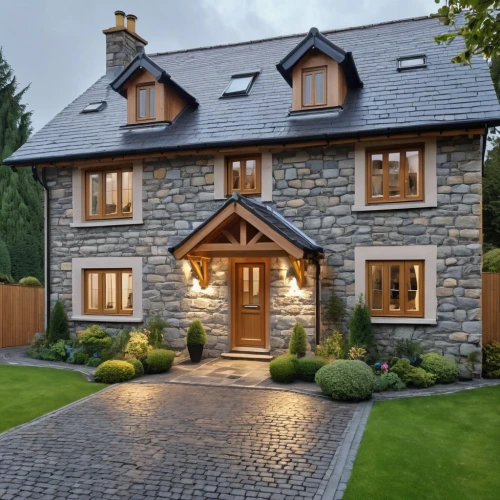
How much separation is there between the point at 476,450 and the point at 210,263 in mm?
7904

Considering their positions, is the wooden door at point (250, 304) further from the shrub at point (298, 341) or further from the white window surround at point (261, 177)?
the white window surround at point (261, 177)

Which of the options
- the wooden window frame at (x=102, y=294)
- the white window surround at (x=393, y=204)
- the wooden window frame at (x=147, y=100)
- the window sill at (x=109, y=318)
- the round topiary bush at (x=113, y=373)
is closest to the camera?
the round topiary bush at (x=113, y=373)

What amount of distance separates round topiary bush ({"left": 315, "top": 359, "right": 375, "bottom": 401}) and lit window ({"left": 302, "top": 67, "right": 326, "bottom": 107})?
6767 mm

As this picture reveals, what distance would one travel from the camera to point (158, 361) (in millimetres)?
11625

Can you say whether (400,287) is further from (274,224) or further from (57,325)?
(57,325)

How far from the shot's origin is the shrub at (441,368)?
10680mm

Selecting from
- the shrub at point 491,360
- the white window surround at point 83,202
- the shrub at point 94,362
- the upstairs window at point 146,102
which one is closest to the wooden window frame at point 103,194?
the white window surround at point 83,202

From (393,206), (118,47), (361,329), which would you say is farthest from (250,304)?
(118,47)

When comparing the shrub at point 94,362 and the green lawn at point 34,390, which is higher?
the shrub at point 94,362

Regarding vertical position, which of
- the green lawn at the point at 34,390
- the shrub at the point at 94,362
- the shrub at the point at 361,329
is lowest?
the green lawn at the point at 34,390

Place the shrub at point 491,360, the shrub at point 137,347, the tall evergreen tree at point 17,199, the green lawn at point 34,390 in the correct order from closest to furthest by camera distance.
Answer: the green lawn at point 34,390 < the shrub at point 491,360 < the shrub at point 137,347 < the tall evergreen tree at point 17,199

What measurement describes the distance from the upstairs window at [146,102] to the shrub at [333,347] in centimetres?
768

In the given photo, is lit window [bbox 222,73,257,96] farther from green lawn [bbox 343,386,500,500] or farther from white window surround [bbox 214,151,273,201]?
green lawn [bbox 343,386,500,500]

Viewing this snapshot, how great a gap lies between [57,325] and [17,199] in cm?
1721
